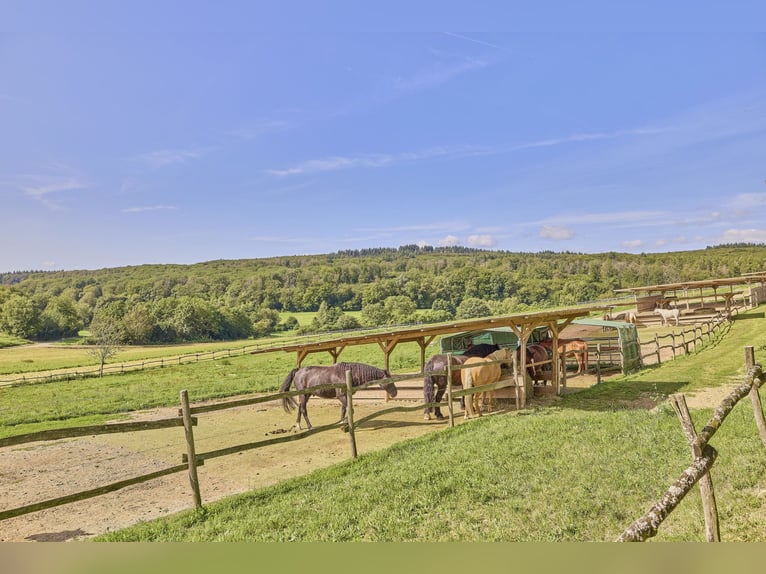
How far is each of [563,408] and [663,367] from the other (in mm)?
8198

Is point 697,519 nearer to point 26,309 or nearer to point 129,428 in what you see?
point 129,428

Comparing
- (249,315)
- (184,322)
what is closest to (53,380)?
(184,322)

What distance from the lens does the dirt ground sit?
611 centimetres

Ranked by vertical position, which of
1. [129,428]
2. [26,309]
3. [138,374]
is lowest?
[138,374]

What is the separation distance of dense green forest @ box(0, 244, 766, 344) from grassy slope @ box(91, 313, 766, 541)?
51493mm

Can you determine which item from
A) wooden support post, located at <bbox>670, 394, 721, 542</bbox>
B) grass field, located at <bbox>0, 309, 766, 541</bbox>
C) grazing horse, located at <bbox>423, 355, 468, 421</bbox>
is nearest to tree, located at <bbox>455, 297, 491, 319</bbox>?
grazing horse, located at <bbox>423, 355, 468, 421</bbox>

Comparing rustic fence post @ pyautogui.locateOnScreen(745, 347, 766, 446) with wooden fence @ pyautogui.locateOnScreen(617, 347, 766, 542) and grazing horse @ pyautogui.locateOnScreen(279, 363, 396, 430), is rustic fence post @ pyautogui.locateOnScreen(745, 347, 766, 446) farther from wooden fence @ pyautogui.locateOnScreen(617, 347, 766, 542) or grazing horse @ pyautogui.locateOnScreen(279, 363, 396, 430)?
grazing horse @ pyautogui.locateOnScreen(279, 363, 396, 430)

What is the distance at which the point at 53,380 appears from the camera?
29266 millimetres

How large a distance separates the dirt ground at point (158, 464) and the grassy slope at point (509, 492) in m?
1.21

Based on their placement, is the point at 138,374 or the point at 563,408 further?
the point at 138,374

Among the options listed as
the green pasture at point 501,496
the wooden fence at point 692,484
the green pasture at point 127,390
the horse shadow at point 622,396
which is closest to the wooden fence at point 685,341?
the horse shadow at point 622,396

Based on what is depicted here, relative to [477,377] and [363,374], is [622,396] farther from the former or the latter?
[363,374]

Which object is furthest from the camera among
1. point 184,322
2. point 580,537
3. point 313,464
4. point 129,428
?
point 184,322

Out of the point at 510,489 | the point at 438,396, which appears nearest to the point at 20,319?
the point at 438,396
